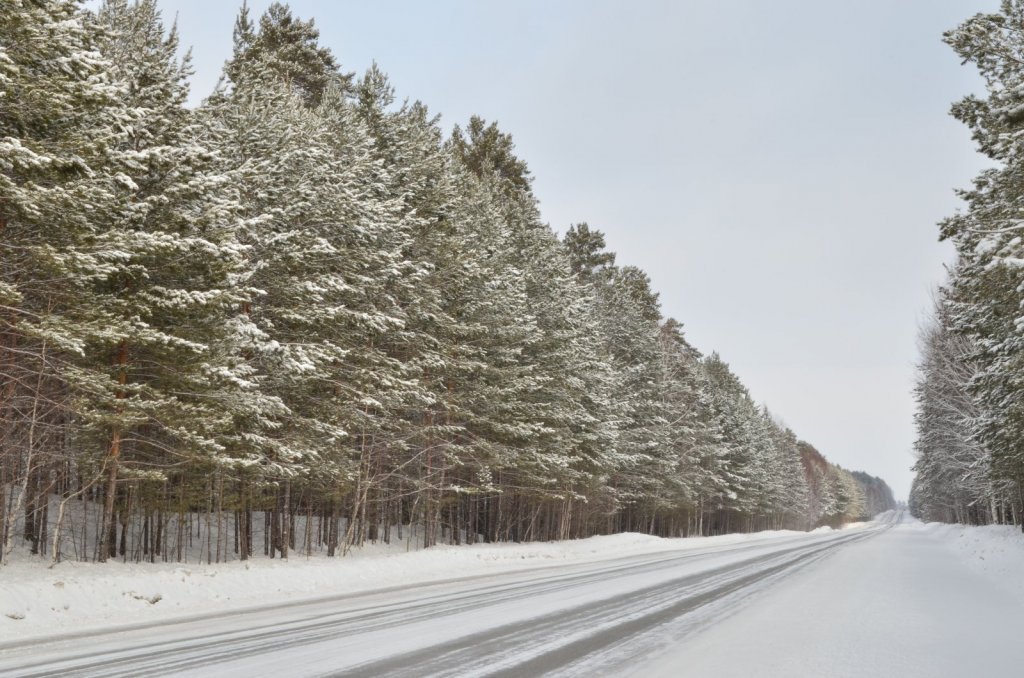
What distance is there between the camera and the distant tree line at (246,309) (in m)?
11.5

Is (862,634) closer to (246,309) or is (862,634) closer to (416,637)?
(416,637)

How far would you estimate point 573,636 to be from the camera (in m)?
8.21

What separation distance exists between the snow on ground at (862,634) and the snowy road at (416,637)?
55cm

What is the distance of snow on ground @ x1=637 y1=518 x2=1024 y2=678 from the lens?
6758 mm

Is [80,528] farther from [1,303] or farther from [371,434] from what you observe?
[1,303]

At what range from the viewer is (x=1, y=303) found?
36.4 feet

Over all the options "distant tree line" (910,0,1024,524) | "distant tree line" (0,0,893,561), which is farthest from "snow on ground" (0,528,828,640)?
"distant tree line" (910,0,1024,524)

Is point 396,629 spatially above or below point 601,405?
below

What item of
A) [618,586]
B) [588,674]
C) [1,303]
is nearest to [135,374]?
[1,303]

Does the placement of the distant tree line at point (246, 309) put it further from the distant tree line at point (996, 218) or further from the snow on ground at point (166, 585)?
the distant tree line at point (996, 218)

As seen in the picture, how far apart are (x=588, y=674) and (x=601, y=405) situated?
2723 cm

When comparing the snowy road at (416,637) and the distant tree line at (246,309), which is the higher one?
the distant tree line at (246,309)

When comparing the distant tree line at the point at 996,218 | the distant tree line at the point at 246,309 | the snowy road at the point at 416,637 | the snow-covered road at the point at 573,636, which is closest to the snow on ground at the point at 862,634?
the snow-covered road at the point at 573,636

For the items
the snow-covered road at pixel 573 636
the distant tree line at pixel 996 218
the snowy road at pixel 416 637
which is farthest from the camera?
the distant tree line at pixel 996 218
